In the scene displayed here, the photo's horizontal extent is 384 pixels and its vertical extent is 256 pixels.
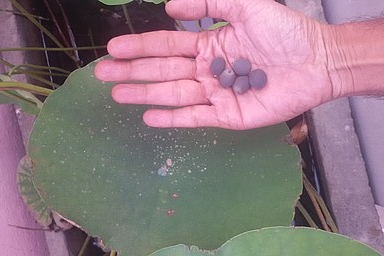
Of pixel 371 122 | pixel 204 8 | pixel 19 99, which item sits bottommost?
pixel 371 122

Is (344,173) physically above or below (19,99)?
below

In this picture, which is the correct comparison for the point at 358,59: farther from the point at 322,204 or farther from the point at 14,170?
the point at 14,170

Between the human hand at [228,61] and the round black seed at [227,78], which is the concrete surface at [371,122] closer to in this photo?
the human hand at [228,61]

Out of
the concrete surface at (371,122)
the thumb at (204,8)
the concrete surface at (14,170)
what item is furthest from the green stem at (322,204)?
the concrete surface at (14,170)

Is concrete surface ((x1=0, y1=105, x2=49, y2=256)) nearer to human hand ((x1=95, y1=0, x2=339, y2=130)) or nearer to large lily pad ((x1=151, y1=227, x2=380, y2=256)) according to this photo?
human hand ((x1=95, y1=0, x2=339, y2=130))

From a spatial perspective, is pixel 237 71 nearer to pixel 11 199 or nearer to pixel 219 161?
pixel 219 161

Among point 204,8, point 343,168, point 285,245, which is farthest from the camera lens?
point 343,168

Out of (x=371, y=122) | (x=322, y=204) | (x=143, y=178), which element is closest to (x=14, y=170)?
(x=143, y=178)

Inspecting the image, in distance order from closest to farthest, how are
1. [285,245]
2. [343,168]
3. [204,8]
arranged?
[285,245], [204,8], [343,168]
